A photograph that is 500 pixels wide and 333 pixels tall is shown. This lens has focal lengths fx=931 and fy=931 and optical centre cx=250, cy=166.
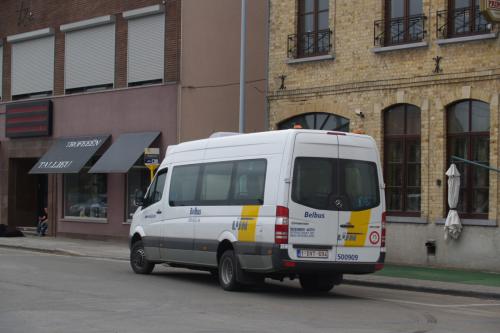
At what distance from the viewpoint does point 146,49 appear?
29547 mm

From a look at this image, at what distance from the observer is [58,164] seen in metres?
31.9

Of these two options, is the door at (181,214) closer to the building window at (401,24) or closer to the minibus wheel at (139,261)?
the minibus wheel at (139,261)

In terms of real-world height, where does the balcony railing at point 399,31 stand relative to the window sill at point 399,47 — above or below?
above

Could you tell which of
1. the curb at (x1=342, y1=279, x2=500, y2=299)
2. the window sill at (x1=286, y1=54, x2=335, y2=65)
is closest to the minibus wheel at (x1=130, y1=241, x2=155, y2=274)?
the curb at (x1=342, y1=279, x2=500, y2=299)

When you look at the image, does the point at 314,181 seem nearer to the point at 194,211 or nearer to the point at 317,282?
the point at 317,282

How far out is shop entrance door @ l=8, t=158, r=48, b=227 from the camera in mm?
35344

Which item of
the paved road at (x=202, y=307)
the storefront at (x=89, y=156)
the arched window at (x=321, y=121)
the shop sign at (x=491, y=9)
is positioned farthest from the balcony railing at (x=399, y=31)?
the paved road at (x=202, y=307)

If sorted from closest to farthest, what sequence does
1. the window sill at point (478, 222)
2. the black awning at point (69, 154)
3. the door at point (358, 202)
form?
the door at point (358, 202), the window sill at point (478, 222), the black awning at point (69, 154)

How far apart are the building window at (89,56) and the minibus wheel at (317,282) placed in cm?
1612

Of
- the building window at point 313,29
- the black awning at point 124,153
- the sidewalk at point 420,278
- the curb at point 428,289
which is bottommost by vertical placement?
the curb at point 428,289

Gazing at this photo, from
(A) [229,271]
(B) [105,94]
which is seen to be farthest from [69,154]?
(A) [229,271]

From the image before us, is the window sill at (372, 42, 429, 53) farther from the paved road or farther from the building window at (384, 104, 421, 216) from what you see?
the paved road

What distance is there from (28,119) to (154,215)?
1690cm

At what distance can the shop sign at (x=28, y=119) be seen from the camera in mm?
33281
